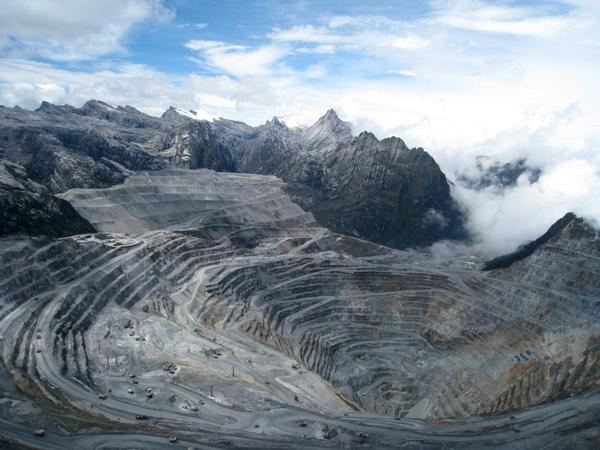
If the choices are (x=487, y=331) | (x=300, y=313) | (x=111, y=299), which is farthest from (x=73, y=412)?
(x=487, y=331)

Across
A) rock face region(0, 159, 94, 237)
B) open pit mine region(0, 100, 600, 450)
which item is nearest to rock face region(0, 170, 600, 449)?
open pit mine region(0, 100, 600, 450)

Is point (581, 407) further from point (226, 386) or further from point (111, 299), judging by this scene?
point (111, 299)

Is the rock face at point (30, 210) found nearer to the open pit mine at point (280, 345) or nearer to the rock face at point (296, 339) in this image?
the open pit mine at point (280, 345)

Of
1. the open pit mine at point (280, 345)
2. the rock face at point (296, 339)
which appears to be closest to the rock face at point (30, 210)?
the open pit mine at point (280, 345)

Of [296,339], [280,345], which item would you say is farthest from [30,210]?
[296,339]

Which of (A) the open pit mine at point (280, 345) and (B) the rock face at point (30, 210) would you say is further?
(B) the rock face at point (30, 210)

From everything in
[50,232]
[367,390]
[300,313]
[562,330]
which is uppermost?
[50,232]
